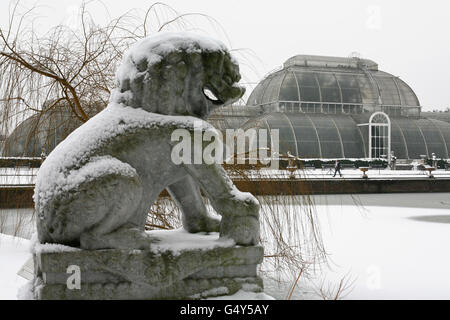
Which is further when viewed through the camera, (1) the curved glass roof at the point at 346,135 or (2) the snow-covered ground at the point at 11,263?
(1) the curved glass roof at the point at 346,135

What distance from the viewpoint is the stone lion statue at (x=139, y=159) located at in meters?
2.61

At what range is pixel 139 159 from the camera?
2.77m

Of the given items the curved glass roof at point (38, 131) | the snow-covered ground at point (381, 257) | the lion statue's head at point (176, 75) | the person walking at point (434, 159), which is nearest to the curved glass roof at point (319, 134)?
the person walking at point (434, 159)

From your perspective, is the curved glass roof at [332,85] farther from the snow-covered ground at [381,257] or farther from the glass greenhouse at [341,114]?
the snow-covered ground at [381,257]

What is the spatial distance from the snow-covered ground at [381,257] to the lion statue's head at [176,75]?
1160 mm

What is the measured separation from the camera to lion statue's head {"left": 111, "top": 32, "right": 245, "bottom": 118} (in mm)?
2768

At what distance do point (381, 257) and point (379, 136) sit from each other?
28.8m

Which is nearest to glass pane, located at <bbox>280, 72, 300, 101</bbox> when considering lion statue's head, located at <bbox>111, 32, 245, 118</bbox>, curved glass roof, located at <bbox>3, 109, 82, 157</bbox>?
curved glass roof, located at <bbox>3, 109, 82, 157</bbox>

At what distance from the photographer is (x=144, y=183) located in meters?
2.81

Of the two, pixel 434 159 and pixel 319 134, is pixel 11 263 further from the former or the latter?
pixel 434 159

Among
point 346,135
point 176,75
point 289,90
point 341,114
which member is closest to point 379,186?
point 346,135

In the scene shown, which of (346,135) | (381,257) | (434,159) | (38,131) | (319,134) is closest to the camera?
(38,131)

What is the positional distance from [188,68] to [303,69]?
32795 mm

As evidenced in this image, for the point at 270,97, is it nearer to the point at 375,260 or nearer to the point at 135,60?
the point at 375,260
